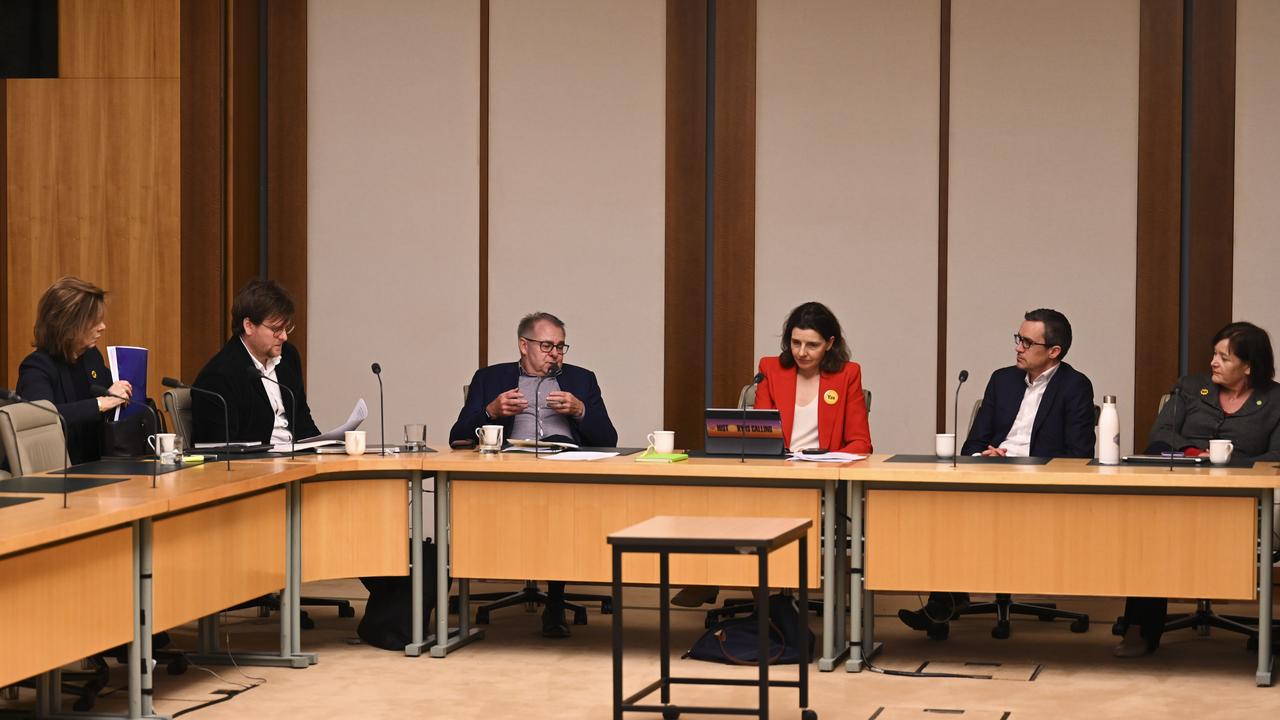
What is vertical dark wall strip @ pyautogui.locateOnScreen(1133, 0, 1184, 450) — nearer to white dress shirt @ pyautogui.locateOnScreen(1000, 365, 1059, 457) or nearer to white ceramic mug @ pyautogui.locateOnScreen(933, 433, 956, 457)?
white dress shirt @ pyautogui.locateOnScreen(1000, 365, 1059, 457)

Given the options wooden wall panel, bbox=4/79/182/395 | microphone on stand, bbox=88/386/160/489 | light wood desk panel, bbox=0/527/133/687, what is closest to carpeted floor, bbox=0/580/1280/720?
light wood desk panel, bbox=0/527/133/687

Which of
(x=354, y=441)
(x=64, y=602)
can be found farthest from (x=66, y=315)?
(x=64, y=602)

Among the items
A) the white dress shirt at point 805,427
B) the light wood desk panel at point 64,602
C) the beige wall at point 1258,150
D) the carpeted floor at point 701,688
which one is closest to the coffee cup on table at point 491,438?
the carpeted floor at point 701,688

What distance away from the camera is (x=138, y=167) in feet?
24.3

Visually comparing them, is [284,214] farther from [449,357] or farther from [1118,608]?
[1118,608]

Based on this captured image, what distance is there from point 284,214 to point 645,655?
349 cm

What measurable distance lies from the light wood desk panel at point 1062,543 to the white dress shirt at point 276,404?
2358 mm

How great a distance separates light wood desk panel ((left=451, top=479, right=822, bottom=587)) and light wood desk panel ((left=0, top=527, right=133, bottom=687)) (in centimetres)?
145

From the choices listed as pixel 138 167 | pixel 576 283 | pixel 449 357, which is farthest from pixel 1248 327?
pixel 138 167

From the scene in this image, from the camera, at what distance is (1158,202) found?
684 cm

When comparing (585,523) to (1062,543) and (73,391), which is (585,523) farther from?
(73,391)

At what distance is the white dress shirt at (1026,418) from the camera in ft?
19.4

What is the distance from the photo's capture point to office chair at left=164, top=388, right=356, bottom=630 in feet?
17.9

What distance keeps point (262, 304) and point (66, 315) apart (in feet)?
2.30
